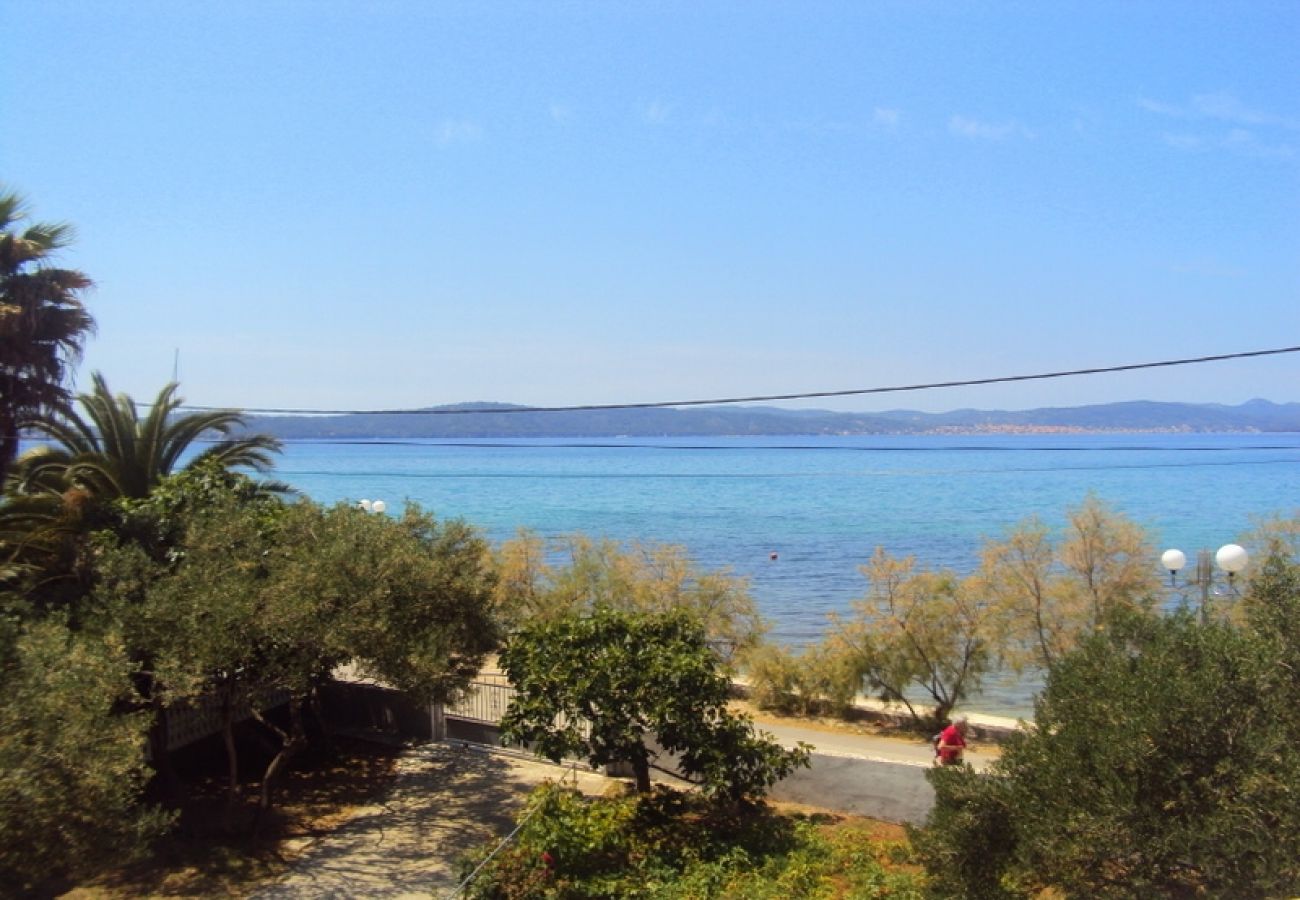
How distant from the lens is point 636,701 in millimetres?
11570

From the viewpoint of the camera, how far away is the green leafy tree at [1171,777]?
5766 mm

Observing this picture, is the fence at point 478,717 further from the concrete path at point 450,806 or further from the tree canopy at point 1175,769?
the tree canopy at point 1175,769

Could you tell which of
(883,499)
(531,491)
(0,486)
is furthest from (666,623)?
(531,491)

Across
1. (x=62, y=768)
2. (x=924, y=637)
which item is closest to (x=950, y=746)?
(x=924, y=637)

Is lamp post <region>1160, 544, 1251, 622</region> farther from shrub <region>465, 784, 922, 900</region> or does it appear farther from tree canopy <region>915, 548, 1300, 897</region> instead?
tree canopy <region>915, 548, 1300, 897</region>

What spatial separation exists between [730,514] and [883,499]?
72.7 ft

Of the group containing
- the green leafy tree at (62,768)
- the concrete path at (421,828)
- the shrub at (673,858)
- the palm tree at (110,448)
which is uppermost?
the palm tree at (110,448)

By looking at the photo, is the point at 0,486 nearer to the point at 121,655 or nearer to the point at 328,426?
the point at 121,655

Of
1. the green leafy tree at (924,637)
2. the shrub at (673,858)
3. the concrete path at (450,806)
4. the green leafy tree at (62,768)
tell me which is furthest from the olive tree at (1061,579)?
the green leafy tree at (62,768)

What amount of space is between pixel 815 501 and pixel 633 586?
72.7 m

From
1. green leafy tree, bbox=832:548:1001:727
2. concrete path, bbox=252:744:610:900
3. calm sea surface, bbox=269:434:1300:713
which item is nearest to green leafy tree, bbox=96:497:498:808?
concrete path, bbox=252:744:610:900

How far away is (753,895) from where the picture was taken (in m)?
9.20

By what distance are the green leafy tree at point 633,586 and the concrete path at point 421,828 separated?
5.90m

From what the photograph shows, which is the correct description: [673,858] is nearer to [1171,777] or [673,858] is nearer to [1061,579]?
[1171,777]
